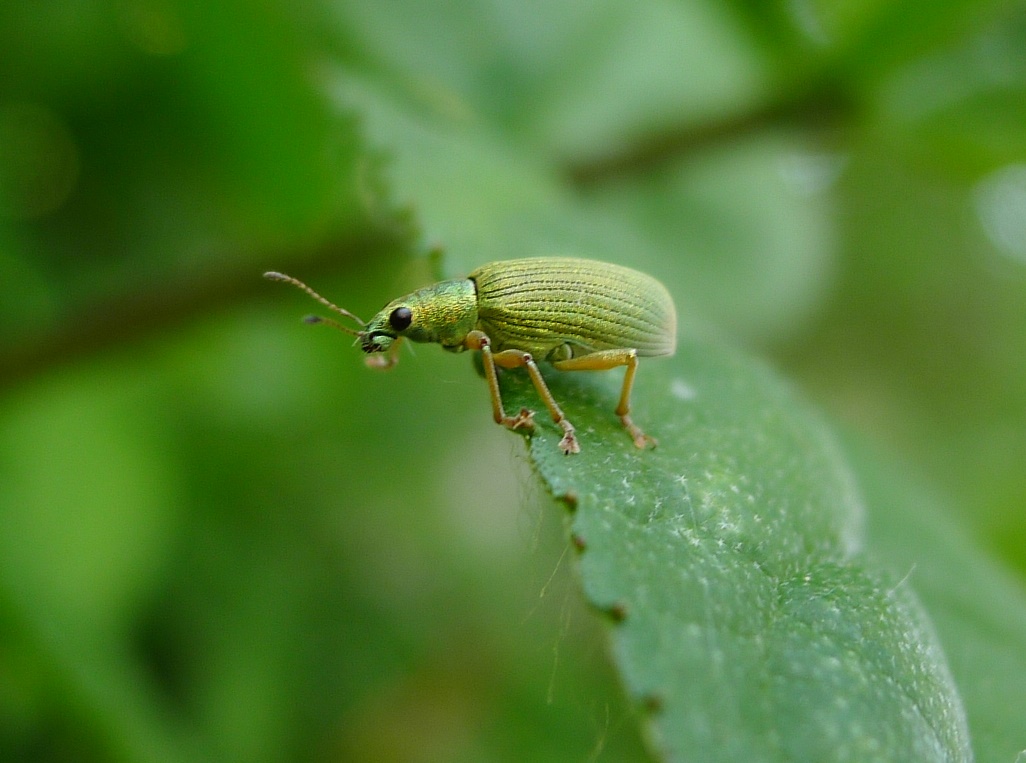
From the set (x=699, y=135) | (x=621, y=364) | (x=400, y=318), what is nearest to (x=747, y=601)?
(x=621, y=364)

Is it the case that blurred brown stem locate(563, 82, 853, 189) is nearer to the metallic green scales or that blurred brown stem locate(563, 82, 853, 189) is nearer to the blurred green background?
the blurred green background

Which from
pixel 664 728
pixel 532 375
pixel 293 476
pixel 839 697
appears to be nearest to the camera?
pixel 664 728

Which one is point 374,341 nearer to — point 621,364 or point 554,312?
point 554,312

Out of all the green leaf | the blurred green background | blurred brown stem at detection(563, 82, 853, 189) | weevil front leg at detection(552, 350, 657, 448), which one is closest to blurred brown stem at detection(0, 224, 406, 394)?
the blurred green background

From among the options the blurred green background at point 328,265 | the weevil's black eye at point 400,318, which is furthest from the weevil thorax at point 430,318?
the blurred green background at point 328,265

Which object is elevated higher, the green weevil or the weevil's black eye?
the green weevil

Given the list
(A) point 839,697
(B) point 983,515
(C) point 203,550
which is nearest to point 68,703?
(C) point 203,550

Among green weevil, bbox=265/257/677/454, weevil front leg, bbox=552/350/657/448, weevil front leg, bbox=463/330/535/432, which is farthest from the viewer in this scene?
green weevil, bbox=265/257/677/454

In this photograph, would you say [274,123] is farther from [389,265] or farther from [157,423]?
[157,423]
